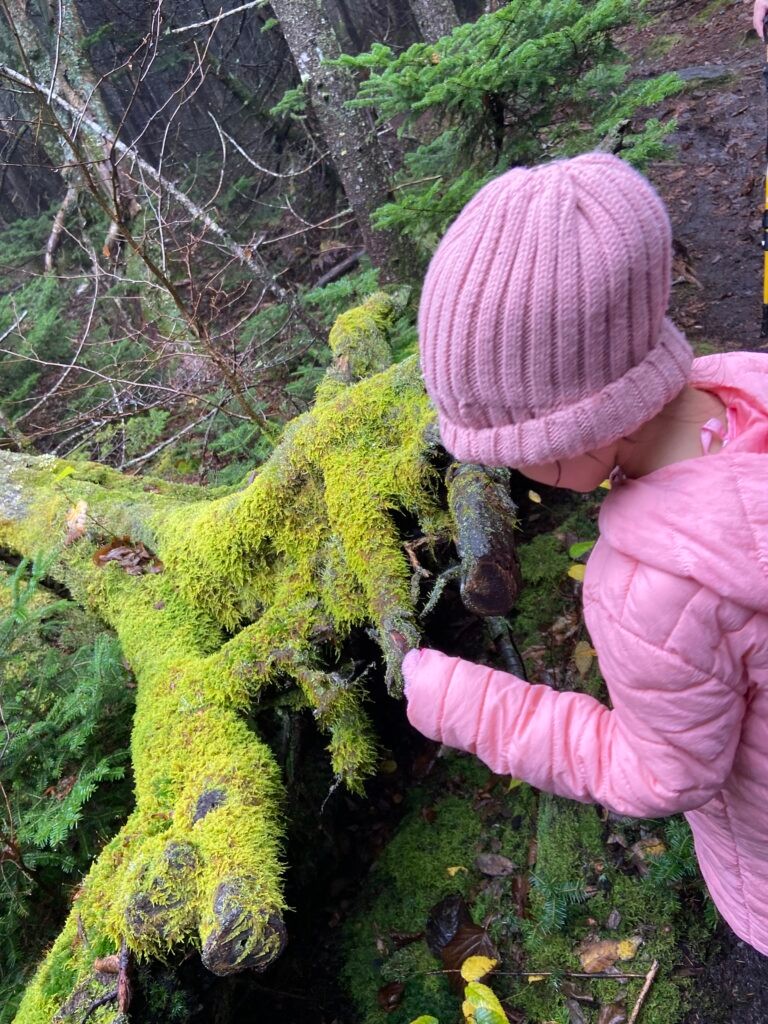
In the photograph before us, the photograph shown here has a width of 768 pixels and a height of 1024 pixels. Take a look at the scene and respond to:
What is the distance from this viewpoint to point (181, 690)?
10.1 ft

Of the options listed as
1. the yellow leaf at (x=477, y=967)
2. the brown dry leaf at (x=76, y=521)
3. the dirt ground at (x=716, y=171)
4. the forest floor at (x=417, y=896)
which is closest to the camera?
the forest floor at (x=417, y=896)

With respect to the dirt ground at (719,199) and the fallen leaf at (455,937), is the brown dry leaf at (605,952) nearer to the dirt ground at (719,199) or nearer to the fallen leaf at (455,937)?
the dirt ground at (719,199)

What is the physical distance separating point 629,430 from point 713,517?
0.24 m

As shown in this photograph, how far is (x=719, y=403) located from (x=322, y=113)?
18.5ft

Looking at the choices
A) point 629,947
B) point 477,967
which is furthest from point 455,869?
point 629,947

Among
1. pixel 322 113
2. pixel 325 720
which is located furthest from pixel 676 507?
pixel 322 113

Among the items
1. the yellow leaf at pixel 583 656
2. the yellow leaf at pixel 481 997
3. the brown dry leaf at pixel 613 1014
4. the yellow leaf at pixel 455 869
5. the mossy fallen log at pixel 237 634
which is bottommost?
the brown dry leaf at pixel 613 1014

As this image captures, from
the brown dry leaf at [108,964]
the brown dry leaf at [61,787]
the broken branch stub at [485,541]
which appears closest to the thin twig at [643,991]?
the broken branch stub at [485,541]

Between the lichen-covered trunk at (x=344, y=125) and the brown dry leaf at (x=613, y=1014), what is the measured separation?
212 inches

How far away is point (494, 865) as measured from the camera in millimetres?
3215

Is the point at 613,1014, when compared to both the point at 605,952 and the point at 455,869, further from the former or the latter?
the point at 455,869

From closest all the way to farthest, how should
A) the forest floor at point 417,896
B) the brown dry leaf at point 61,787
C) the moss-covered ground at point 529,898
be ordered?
the forest floor at point 417,896 → the moss-covered ground at point 529,898 → the brown dry leaf at point 61,787

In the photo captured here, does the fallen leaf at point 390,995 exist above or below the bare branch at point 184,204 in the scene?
below

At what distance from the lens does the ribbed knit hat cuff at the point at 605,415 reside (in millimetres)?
1322
